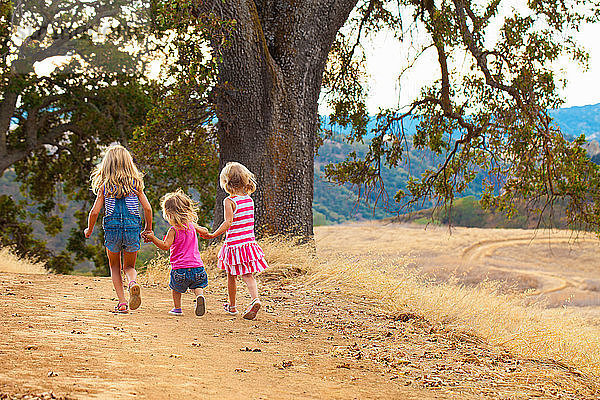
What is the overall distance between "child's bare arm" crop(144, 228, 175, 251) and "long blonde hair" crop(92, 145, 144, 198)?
1.34 feet

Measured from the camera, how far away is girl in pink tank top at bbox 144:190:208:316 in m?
5.22

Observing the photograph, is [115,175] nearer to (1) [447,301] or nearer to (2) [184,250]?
(2) [184,250]

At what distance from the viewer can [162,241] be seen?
5.17 meters

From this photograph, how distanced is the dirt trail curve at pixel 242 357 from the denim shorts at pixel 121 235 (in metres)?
0.60

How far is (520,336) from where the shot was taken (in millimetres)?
5199

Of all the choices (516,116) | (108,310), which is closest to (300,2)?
(516,116)

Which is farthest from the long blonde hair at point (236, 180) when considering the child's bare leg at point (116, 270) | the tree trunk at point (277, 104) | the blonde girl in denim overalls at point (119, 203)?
the tree trunk at point (277, 104)

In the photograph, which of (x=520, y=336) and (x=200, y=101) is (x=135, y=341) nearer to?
(x=520, y=336)

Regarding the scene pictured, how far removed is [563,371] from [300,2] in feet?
21.0

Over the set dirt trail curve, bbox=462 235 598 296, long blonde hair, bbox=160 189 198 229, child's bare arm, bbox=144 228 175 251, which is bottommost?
dirt trail curve, bbox=462 235 598 296

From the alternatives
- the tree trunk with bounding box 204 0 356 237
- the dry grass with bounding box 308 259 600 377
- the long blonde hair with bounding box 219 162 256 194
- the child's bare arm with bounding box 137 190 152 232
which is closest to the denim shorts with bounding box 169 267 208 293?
the child's bare arm with bounding box 137 190 152 232

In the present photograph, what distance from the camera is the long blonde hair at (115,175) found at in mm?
4965

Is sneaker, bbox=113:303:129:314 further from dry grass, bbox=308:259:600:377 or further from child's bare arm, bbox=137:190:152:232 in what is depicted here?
dry grass, bbox=308:259:600:377

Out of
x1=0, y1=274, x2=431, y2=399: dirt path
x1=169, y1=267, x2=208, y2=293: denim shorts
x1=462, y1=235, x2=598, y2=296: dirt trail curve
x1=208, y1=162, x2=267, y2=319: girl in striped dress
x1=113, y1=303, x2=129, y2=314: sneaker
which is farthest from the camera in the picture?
x1=462, y1=235, x2=598, y2=296: dirt trail curve
